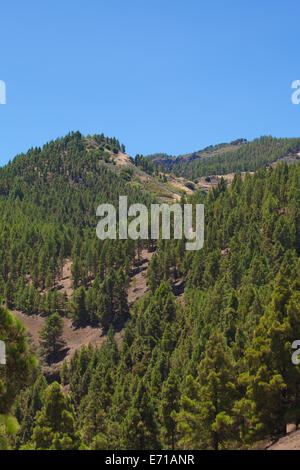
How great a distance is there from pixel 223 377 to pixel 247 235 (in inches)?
2843

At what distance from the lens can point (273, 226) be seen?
3770 inches

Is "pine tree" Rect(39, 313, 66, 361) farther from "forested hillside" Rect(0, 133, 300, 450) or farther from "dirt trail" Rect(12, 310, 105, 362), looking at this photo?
"dirt trail" Rect(12, 310, 105, 362)

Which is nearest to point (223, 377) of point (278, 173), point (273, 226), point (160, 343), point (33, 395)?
point (160, 343)

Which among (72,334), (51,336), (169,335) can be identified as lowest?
(72,334)

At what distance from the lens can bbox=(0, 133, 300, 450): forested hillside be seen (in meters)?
28.3

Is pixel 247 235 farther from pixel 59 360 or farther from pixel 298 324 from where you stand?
pixel 298 324

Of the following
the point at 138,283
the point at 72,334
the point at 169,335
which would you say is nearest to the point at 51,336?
the point at 72,334

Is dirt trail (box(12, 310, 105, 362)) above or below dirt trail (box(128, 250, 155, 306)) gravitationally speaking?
below

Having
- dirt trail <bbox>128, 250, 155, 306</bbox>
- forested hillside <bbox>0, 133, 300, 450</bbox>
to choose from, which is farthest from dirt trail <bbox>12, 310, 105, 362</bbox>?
dirt trail <bbox>128, 250, 155, 306</bbox>

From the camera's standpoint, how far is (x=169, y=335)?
7031 cm

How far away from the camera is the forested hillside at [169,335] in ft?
92.8

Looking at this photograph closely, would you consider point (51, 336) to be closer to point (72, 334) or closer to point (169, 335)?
point (72, 334)

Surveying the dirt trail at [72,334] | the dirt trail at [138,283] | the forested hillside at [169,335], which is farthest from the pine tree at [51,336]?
the dirt trail at [138,283]

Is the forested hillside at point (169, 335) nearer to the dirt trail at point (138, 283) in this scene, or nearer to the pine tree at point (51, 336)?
the pine tree at point (51, 336)
